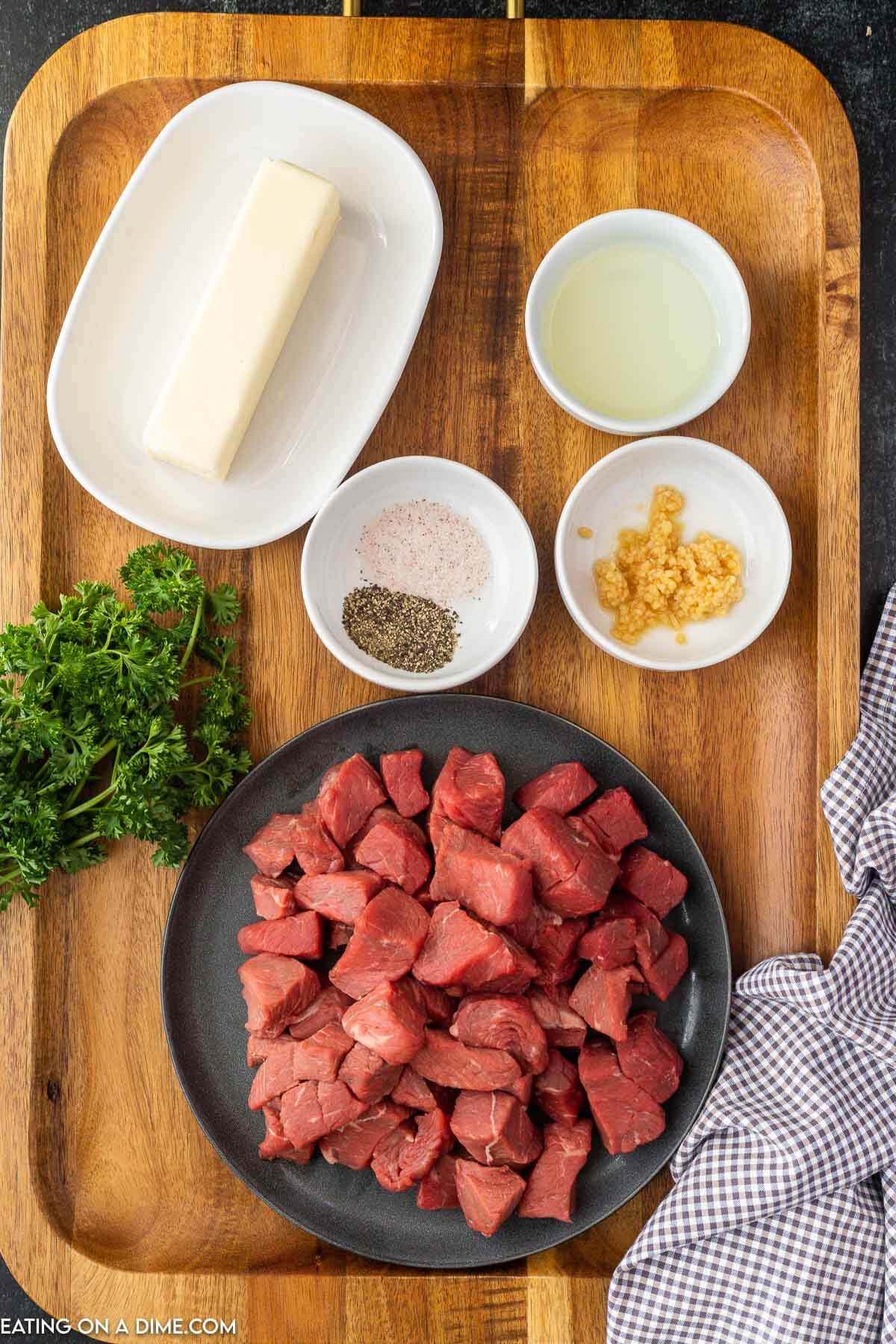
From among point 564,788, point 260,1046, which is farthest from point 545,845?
point 260,1046

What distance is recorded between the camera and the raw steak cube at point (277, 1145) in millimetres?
2225

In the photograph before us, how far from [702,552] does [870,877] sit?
874mm

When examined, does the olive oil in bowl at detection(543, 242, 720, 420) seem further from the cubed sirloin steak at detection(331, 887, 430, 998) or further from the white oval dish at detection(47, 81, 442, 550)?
the cubed sirloin steak at detection(331, 887, 430, 998)

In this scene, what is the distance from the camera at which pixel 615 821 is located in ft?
7.55

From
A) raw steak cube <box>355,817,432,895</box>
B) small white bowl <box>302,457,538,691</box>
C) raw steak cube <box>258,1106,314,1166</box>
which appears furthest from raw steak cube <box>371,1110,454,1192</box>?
small white bowl <box>302,457,538,691</box>

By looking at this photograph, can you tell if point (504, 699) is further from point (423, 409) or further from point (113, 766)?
point (113, 766)

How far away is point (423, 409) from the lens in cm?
250

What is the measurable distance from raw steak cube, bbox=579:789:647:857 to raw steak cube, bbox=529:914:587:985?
192 mm

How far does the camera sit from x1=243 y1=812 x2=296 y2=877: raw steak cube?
2.30 metres

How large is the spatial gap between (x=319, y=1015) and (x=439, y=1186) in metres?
0.46

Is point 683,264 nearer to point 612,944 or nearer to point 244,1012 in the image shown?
point 612,944

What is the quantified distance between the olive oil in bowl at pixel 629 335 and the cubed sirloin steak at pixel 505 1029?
4.50ft

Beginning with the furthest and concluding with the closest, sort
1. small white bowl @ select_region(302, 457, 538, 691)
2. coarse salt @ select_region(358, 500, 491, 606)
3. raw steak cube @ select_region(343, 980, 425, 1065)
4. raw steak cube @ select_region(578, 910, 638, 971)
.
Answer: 1. coarse salt @ select_region(358, 500, 491, 606)
2. small white bowl @ select_region(302, 457, 538, 691)
3. raw steak cube @ select_region(578, 910, 638, 971)
4. raw steak cube @ select_region(343, 980, 425, 1065)

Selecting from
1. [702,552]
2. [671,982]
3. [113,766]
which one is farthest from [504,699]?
[113,766]
